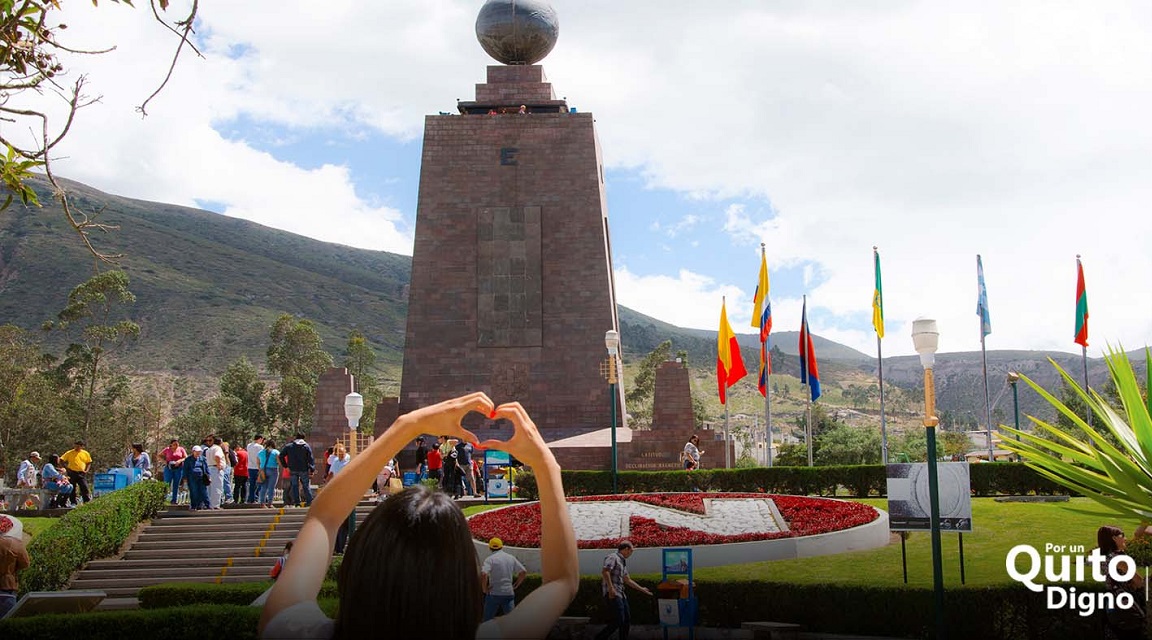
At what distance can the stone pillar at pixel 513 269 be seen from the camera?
2925 centimetres

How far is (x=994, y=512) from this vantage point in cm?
1856

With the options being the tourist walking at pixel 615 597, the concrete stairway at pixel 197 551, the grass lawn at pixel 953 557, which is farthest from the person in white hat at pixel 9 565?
the grass lawn at pixel 953 557

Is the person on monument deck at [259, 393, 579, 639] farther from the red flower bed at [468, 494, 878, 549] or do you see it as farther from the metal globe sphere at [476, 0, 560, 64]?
the metal globe sphere at [476, 0, 560, 64]

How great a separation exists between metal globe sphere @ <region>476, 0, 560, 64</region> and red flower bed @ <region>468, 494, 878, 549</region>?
54.3ft

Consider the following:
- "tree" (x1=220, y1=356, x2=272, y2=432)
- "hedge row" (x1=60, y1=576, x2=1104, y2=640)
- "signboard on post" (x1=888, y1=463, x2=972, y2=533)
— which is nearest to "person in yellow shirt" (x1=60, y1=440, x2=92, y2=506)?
"hedge row" (x1=60, y1=576, x2=1104, y2=640)

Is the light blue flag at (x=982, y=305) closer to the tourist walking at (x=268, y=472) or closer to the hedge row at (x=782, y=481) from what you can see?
the hedge row at (x=782, y=481)

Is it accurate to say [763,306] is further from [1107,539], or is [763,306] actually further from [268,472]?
[1107,539]

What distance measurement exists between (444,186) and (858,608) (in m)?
22.0

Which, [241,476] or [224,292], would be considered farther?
[224,292]

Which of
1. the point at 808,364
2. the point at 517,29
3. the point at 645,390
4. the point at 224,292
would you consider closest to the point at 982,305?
the point at 808,364

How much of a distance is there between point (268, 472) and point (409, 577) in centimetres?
1977

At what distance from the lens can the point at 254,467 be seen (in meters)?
21.2

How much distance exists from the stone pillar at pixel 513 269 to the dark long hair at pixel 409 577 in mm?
26438

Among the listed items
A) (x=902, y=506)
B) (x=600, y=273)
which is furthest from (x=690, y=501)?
(x=600, y=273)
